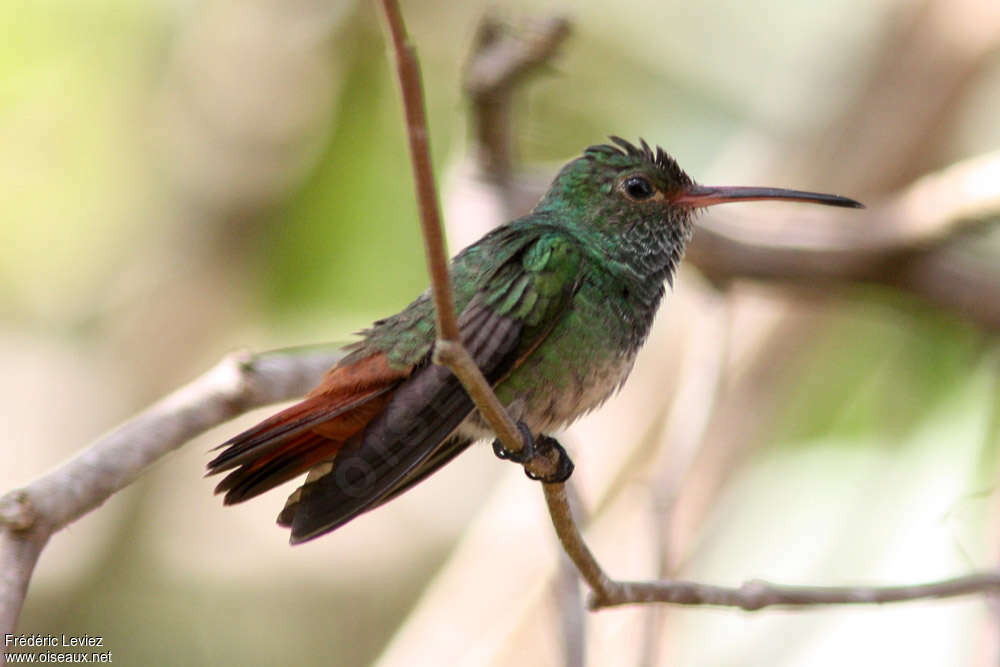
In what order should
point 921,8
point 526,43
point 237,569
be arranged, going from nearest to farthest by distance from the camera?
point 526,43, point 921,8, point 237,569

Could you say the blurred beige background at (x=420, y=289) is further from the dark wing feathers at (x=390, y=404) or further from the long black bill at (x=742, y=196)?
the dark wing feathers at (x=390, y=404)

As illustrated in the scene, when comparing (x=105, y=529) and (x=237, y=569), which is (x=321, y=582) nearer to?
(x=237, y=569)

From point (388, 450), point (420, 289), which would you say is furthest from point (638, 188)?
point (420, 289)

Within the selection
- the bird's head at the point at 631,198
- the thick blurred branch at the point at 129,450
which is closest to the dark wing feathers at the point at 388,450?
the thick blurred branch at the point at 129,450

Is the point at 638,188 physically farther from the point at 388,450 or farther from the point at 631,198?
the point at 388,450

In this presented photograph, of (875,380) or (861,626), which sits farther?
(875,380)

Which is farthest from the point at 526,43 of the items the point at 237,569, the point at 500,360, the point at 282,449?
the point at 237,569

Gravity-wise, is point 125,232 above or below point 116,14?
below
